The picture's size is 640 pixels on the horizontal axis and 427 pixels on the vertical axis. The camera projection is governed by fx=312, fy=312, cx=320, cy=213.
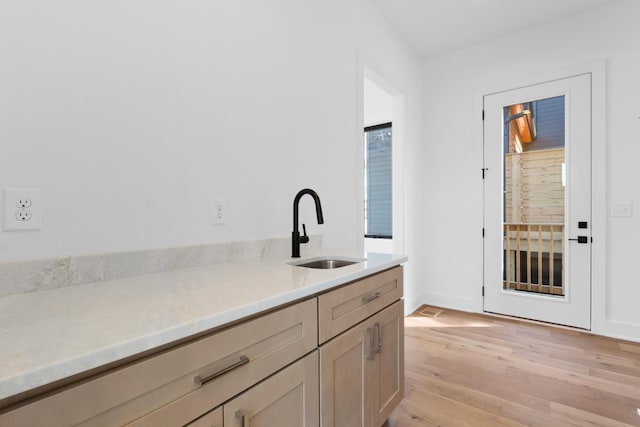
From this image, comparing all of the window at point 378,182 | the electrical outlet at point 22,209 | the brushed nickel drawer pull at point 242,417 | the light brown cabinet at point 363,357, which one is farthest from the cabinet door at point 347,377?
the window at point 378,182

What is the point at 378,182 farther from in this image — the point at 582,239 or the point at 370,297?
the point at 370,297

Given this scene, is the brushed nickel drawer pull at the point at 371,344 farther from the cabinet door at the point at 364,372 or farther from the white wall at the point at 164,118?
the white wall at the point at 164,118

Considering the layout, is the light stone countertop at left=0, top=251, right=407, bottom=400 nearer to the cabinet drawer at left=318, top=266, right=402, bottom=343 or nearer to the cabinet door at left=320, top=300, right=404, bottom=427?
the cabinet drawer at left=318, top=266, right=402, bottom=343

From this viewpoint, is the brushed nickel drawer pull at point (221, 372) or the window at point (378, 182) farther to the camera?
the window at point (378, 182)

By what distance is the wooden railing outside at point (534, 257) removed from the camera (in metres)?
2.84

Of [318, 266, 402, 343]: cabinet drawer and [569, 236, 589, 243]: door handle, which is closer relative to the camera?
[318, 266, 402, 343]: cabinet drawer

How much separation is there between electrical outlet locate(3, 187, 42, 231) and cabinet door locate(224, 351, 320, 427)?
0.77m

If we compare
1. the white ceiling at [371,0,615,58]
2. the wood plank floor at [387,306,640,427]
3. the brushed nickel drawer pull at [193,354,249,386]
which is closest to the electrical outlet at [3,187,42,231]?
the brushed nickel drawer pull at [193,354,249,386]

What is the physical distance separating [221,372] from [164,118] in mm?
957

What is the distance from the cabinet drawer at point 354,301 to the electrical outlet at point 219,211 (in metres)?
0.64

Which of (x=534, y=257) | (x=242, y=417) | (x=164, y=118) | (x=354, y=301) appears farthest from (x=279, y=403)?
(x=534, y=257)

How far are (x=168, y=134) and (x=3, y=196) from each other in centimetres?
52

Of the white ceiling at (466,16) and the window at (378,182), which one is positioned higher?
the white ceiling at (466,16)

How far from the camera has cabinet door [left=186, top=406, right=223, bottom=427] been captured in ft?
2.13
